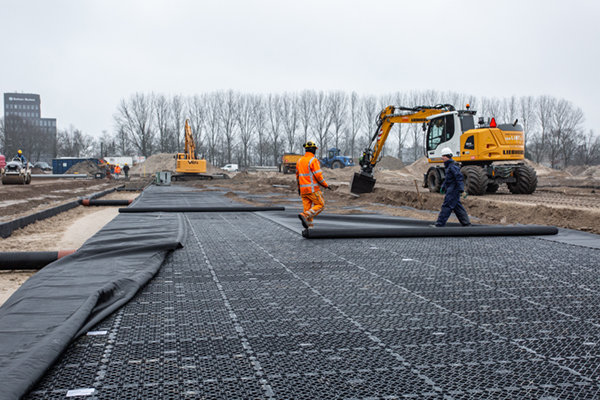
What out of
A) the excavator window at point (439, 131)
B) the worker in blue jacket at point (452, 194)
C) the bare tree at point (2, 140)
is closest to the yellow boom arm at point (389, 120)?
the excavator window at point (439, 131)

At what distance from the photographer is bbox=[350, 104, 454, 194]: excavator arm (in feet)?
44.4

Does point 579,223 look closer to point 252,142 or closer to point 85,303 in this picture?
point 85,303

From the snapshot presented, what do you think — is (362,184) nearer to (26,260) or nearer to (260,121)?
(26,260)

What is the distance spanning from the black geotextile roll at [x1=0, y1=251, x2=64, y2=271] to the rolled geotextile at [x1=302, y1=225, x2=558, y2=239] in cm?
308

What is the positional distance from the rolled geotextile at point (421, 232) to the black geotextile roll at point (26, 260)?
3.08m

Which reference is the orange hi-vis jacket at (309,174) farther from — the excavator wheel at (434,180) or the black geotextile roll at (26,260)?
the excavator wheel at (434,180)

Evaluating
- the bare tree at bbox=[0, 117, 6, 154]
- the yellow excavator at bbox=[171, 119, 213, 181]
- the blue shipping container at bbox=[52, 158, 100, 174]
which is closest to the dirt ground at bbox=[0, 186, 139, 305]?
the yellow excavator at bbox=[171, 119, 213, 181]

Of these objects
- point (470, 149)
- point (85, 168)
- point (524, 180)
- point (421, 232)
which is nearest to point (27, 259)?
point (421, 232)

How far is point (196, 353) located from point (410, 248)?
141 inches

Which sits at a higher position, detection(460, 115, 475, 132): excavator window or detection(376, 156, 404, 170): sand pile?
detection(460, 115, 475, 132): excavator window

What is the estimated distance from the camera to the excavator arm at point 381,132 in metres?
13.5

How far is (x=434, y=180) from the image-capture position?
13.7 metres

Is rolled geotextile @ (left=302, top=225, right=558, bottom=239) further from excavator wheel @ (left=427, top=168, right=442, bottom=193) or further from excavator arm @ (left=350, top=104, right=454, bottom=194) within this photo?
excavator arm @ (left=350, top=104, right=454, bottom=194)

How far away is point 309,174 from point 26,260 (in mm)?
3612
